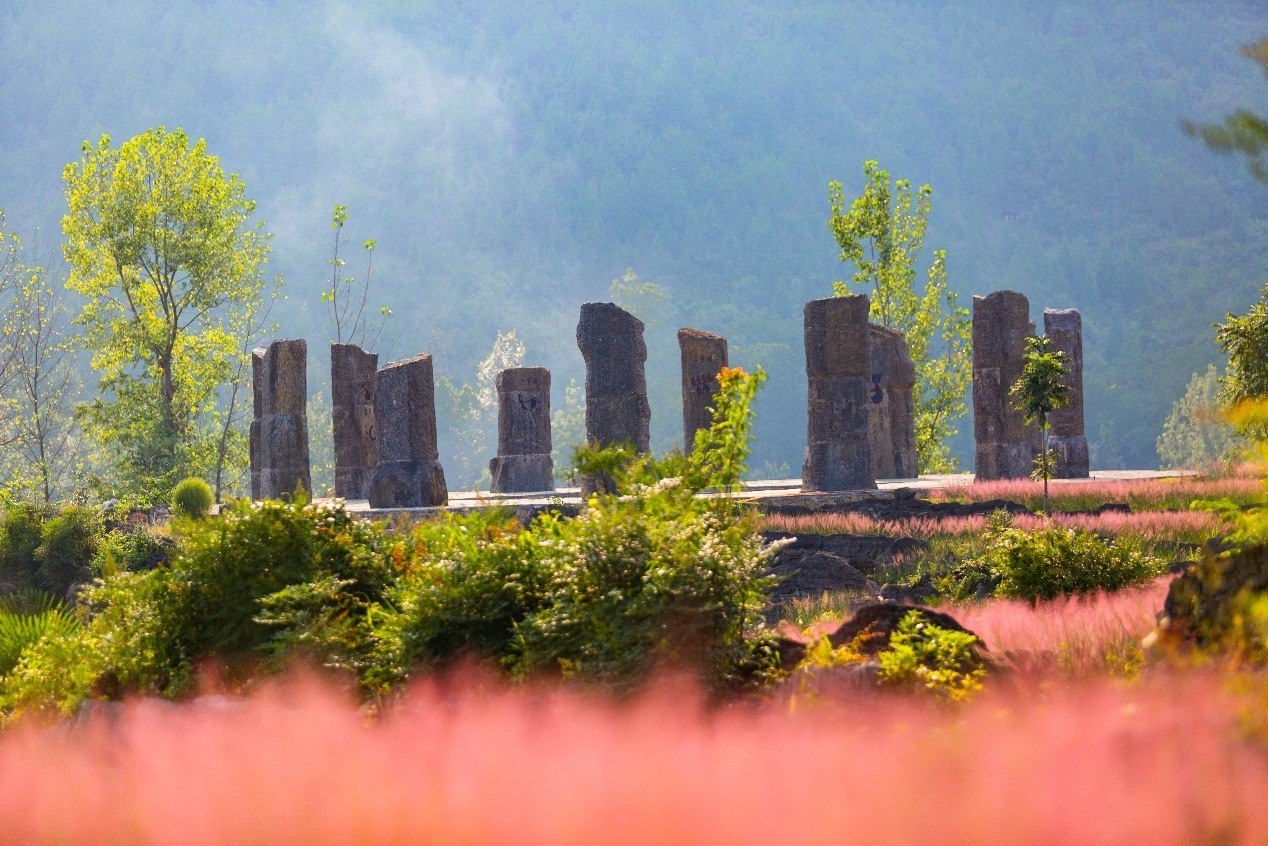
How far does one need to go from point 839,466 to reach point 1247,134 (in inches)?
740

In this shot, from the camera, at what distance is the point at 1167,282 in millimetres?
102562

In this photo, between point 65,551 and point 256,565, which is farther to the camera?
point 65,551

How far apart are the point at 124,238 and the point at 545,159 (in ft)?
413

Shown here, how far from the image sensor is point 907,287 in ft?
134

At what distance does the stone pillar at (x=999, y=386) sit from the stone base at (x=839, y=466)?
4.93 metres

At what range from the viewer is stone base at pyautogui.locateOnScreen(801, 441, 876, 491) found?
21953 millimetres

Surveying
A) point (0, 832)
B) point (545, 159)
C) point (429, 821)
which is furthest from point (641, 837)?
point (545, 159)

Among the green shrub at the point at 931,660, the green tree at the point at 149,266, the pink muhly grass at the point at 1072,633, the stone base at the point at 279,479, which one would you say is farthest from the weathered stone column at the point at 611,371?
the green shrub at the point at 931,660

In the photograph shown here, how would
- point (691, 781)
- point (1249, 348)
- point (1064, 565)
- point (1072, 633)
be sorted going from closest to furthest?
1. point (691, 781)
2. point (1072, 633)
3. point (1064, 565)
4. point (1249, 348)

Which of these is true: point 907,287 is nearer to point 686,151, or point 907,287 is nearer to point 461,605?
point 461,605

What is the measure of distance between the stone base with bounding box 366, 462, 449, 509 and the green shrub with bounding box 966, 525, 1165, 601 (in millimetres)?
14233

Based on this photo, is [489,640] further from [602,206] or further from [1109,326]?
[602,206]

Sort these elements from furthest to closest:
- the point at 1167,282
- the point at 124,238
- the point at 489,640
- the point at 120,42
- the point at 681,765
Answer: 1. the point at 120,42
2. the point at 1167,282
3. the point at 124,238
4. the point at 489,640
5. the point at 681,765

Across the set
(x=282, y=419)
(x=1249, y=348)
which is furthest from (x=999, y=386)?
(x=282, y=419)
